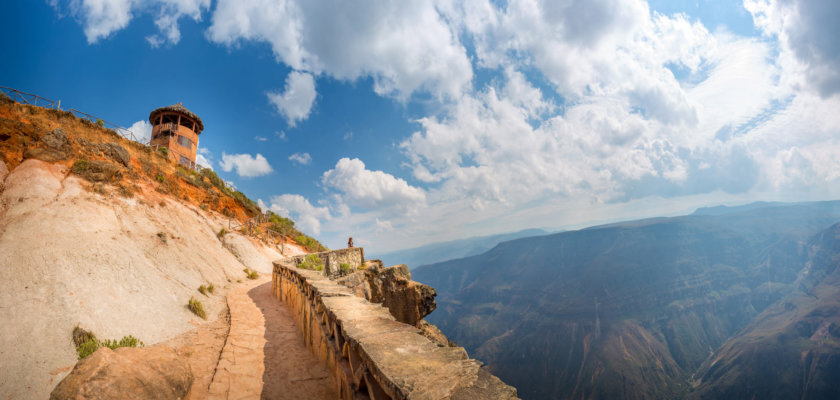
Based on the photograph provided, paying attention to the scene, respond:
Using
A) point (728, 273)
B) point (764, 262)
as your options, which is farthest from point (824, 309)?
point (764, 262)

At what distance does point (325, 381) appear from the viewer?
434 cm

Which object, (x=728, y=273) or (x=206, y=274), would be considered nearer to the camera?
(x=206, y=274)

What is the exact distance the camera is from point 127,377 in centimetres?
330

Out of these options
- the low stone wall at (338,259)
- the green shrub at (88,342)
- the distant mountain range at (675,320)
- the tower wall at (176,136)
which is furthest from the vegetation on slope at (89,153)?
the distant mountain range at (675,320)

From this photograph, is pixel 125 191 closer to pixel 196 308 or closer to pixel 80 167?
pixel 80 167

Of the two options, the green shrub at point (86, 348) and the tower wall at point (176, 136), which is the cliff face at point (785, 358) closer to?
the green shrub at point (86, 348)

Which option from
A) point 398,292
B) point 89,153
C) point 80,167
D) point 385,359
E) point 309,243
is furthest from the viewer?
point 309,243

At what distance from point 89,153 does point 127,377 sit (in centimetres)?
1692

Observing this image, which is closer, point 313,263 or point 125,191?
point 125,191

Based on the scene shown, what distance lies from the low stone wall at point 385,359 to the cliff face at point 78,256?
17.2 ft

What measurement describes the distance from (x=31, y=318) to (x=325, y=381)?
687cm

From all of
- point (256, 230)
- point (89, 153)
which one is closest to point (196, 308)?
point (89, 153)

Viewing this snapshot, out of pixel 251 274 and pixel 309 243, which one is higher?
pixel 309 243

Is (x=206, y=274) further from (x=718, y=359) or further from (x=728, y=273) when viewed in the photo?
(x=728, y=273)
